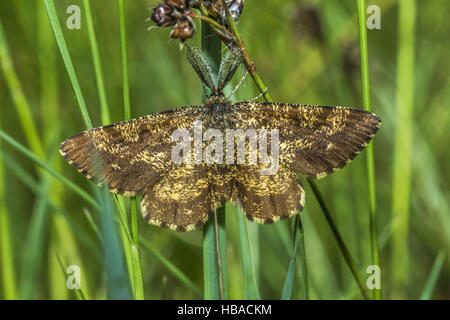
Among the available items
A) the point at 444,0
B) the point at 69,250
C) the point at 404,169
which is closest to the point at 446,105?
the point at 444,0

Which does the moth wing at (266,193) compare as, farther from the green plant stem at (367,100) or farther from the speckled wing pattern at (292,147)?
the green plant stem at (367,100)

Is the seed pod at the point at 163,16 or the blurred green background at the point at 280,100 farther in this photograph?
the blurred green background at the point at 280,100

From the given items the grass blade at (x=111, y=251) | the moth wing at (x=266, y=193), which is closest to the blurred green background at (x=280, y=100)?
the moth wing at (x=266, y=193)

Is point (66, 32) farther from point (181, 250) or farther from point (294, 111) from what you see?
point (294, 111)

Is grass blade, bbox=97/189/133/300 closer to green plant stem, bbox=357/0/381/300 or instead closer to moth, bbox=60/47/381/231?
moth, bbox=60/47/381/231

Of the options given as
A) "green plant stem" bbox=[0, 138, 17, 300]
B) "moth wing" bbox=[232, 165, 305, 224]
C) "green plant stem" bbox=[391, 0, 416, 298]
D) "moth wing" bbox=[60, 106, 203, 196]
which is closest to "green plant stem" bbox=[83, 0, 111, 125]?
"moth wing" bbox=[60, 106, 203, 196]

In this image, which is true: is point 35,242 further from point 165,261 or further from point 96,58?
point 96,58
